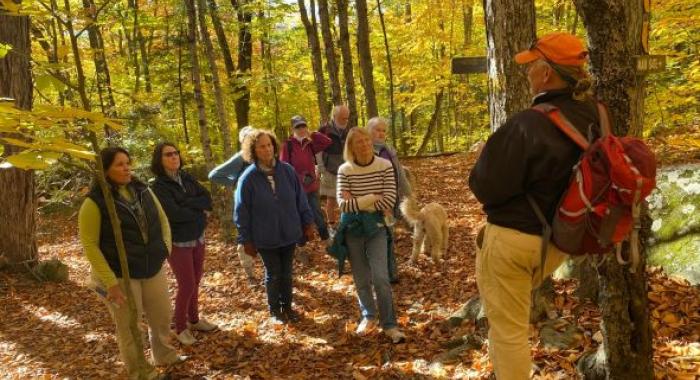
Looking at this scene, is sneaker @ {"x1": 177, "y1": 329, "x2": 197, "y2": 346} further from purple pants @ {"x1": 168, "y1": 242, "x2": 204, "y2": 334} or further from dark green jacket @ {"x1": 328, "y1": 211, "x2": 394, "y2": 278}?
dark green jacket @ {"x1": 328, "y1": 211, "x2": 394, "y2": 278}

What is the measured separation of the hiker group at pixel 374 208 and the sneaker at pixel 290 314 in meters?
0.02

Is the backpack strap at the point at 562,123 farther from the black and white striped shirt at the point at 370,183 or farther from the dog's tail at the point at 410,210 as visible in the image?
the dog's tail at the point at 410,210

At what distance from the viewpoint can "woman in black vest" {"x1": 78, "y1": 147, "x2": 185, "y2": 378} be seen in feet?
12.2

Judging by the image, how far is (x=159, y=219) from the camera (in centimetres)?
428

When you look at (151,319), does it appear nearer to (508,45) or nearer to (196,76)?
(508,45)

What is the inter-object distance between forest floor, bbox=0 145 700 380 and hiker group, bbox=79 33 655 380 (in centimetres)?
31

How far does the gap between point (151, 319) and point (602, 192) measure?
3.84m

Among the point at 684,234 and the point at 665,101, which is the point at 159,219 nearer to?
the point at 684,234

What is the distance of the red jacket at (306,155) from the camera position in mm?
7055

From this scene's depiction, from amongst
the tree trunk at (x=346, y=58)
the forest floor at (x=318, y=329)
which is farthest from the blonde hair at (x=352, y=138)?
the tree trunk at (x=346, y=58)

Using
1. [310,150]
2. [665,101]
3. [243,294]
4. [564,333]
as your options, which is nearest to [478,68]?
[564,333]

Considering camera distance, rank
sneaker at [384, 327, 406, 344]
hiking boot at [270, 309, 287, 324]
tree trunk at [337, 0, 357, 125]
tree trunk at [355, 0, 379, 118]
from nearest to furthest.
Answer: sneaker at [384, 327, 406, 344], hiking boot at [270, 309, 287, 324], tree trunk at [337, 0, 357, 125], tree trunk at [355, 0, 379, 118]

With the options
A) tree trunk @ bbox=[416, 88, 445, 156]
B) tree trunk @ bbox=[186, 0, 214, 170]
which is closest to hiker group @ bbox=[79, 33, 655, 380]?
tree trunk @ bbox=[186, 0, 214, 170]

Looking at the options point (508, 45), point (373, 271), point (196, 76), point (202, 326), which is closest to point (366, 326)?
point (373, 271)
